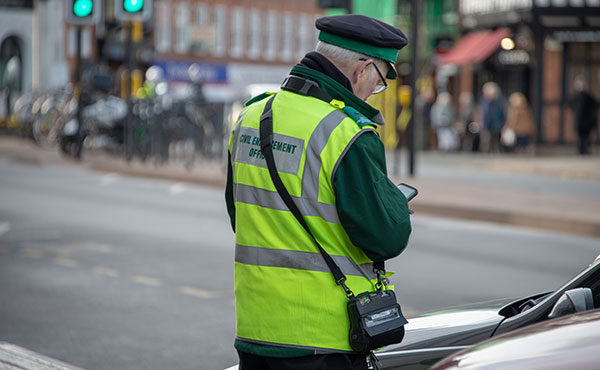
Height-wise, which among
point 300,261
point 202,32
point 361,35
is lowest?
point 300,261

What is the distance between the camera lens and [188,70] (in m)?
67.4

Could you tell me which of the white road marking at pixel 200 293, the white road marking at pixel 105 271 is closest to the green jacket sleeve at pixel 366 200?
the white road marking at pixel 200 293

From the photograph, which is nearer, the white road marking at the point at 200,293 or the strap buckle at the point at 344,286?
the strap buckle at the point at 344,286

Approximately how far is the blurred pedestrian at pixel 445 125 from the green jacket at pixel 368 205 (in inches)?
1128

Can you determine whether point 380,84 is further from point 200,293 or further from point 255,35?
point 255,35

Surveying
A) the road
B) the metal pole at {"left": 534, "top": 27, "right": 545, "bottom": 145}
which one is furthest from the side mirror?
the metal pole at {"left": 534, "top": 27, "right": 545, "bottom": 145}

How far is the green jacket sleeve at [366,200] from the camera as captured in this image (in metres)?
2.94

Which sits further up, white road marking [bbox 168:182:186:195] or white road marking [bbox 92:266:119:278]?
white road marking [bbox 92:266:119:278]

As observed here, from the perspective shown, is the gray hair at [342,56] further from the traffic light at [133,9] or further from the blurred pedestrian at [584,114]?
the blurred pedestrian at [584,114]

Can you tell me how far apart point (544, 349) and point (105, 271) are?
6.88m

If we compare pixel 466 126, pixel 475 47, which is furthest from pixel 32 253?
pixel 475 47

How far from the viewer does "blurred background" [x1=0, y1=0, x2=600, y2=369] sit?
7.55 meters

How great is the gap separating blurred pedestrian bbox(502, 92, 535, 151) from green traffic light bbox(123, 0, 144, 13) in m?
13.9

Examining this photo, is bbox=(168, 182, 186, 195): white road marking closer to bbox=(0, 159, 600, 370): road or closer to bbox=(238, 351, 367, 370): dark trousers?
bbox=(0, 159, 600, 370): road
